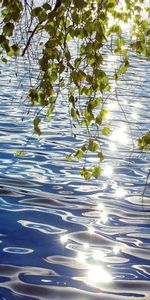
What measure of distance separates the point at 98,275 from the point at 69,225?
2.55m

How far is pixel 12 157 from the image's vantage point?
675 inches

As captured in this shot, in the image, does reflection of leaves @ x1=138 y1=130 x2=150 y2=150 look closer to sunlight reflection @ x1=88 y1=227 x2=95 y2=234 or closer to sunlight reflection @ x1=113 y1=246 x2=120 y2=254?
sunlight reflection @ x1=113 y1=246 x2=120 y2=254

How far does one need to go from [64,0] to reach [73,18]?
0.18m

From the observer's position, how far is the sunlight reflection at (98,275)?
8992mm

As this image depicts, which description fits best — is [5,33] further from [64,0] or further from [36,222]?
[36,222]

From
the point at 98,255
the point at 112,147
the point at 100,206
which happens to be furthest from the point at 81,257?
the point at 112,147

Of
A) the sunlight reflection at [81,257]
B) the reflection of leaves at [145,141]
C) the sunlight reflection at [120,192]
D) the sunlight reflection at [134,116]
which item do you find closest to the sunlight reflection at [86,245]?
the sunlight reflection at [81,257]

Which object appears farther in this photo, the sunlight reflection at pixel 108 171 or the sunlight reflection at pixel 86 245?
the sunlight reflection at pixel 108 171

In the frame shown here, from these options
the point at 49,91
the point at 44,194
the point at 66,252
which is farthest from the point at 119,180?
the point at 49,91

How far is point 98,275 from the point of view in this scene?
9.19 m

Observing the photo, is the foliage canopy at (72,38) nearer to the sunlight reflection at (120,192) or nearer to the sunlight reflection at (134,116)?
the sunlight reflection at (120,192)

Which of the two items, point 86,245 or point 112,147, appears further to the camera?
point 112,147

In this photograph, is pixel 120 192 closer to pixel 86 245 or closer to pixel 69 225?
pixel 69 225

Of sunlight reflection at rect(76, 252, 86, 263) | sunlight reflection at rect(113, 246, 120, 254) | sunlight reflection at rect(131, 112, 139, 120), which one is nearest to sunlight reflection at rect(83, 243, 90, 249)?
sunlight reflection at rect(76, 252, 86, 263)
